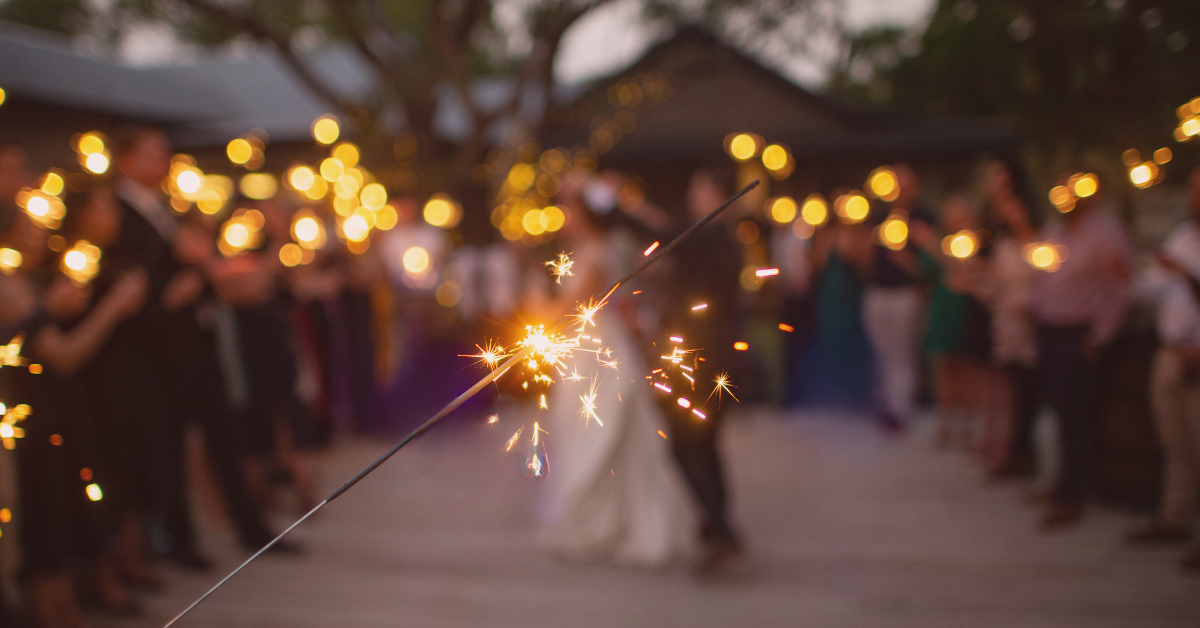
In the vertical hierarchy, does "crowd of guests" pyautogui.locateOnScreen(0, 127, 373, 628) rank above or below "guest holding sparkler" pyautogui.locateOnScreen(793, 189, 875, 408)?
below

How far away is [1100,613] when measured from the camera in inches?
101

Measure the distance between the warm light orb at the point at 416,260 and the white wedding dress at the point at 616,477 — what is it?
10.8 ft

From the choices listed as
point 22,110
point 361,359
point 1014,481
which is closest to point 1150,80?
point 1014,481

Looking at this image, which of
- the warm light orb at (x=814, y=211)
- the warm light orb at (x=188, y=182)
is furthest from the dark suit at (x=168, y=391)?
the warm light orb at (x=814, y=211)

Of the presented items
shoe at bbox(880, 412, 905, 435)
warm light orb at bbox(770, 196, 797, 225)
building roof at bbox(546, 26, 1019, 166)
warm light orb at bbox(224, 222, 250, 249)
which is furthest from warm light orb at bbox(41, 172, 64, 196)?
warm light orb at bbox(770, 196, 797, 225)

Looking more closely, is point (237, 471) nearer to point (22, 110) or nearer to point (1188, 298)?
point (1188, 298)

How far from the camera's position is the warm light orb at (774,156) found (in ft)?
38.4

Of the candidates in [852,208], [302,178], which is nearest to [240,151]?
[302,178]

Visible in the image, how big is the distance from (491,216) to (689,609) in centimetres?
532

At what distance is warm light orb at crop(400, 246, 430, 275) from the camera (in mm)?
6160

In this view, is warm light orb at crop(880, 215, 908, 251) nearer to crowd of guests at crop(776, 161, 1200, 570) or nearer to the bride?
crowd of guests at crop(776, 161, 1200, 570)

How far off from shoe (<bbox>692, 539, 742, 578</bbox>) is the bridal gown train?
218 mm

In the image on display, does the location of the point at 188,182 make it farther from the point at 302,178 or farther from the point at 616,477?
the point at 302,178

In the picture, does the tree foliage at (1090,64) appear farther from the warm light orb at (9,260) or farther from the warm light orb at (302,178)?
the warm light orb at (302,178)
